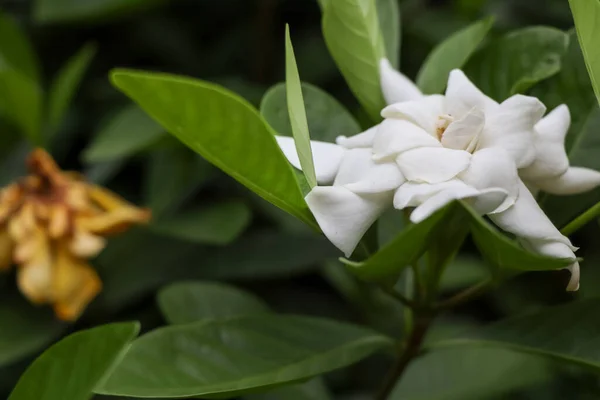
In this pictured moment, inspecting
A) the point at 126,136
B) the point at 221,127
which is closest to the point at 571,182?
the point at 221,127

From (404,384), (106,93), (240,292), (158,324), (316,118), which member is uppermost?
(316,118)

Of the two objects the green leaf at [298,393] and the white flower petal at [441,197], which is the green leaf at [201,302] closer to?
the green leaf at [298,393]

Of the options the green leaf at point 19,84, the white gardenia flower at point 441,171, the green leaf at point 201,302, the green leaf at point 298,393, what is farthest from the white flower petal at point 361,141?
the green leaf at point 19,84

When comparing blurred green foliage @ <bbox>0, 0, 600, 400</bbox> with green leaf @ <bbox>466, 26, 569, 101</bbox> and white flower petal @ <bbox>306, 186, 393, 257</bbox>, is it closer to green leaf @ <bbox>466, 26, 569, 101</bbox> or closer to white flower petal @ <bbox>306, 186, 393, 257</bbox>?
green leaf @ <bbox>466, 26, 569, 101</bbox>

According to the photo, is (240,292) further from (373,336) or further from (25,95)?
(25,95)

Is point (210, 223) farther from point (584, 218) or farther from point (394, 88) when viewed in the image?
point (584, 218)

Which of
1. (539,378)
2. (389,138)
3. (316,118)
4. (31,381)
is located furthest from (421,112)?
(539,378)

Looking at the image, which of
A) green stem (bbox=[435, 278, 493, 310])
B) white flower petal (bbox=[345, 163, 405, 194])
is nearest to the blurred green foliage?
green stem (bbox=[435, 278, 493, 310])
